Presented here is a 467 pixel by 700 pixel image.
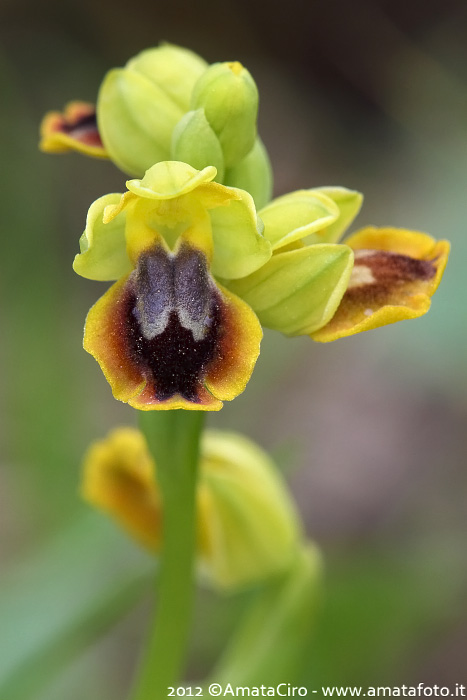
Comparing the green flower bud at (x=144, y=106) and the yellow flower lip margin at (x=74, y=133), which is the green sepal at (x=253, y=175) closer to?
the green flower bud at (x=144, y=106)

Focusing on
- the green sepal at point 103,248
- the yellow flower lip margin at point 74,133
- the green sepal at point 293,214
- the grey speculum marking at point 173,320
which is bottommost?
the grey speculum marking at point 173,320

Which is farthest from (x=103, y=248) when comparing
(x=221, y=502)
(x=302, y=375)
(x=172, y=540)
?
(x=302, y=375)

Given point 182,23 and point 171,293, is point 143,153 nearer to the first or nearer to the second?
point 171,293

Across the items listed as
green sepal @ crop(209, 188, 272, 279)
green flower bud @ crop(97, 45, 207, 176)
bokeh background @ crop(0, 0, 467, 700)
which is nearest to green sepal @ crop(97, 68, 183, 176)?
green flower bud @ crop(97, 45, 207, 176)

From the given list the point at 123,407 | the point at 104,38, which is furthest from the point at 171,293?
the point at 104,38

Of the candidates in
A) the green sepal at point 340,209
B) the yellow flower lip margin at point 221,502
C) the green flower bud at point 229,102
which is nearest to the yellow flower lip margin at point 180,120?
the green flower bud at point 229,102

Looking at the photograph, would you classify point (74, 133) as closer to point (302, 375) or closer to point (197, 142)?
point (197, 142)
